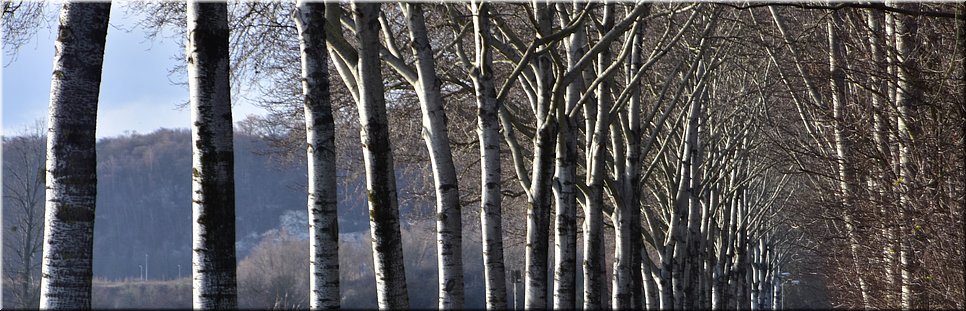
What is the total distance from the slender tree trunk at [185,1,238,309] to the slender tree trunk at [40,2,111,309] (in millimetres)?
652

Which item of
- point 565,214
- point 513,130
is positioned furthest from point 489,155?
point 513,130

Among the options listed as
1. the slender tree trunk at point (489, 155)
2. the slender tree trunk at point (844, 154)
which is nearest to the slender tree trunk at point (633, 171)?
the slender tree trunk at point (844, 154)

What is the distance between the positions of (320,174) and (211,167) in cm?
134

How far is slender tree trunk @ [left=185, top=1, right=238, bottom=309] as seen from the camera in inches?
271

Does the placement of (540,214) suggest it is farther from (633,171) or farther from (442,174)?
(633,171)

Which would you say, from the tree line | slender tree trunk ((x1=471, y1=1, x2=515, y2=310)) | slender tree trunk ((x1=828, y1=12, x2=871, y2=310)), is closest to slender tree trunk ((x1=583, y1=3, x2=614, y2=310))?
the tree line

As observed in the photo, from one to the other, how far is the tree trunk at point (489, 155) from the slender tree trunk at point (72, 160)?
5306 millimetres

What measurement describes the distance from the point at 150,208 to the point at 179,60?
8536 cm

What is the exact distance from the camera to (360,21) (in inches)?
381

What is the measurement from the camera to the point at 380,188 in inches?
368

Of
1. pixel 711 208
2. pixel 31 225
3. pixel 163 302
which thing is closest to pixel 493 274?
pixel 711 208

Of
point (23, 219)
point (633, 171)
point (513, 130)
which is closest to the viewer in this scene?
point (513, 130)

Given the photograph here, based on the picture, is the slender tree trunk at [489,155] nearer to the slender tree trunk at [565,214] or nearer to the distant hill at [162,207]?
the slender tree trunk at [565,214]

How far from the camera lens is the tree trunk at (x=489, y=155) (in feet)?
39.0
